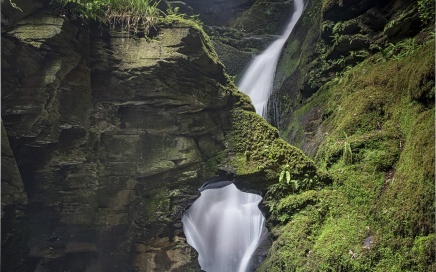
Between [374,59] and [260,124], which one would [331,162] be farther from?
[374,59]

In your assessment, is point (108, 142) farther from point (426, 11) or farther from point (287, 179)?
point (426, 11)

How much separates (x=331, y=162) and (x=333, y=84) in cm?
302

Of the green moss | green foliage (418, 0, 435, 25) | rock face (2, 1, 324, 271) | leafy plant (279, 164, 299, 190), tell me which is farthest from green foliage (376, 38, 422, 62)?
leafy plant (279, 164, 299, 190)

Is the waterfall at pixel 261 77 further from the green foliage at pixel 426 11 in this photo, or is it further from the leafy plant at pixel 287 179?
the green foliage at pixel 426 11

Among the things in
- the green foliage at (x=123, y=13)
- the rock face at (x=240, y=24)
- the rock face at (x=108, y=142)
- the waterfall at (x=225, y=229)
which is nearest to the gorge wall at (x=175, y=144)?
the rock face at (x=108, y=142)

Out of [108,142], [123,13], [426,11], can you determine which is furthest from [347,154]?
[123,13]

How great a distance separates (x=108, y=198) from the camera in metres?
6.80

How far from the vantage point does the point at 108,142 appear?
691 centimetres

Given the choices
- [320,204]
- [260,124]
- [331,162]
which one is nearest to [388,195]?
[320,204]

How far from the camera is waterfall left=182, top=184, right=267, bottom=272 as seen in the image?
8609mm

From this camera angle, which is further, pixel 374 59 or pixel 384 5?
pixel 384 5

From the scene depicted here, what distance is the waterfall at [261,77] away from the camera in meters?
12.1

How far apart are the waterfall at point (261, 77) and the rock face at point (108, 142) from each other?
4.45 metres

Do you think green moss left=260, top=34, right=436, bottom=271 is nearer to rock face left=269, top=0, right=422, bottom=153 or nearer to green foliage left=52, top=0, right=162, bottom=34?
rock face left=269, top=0, right=422, bottom=153
